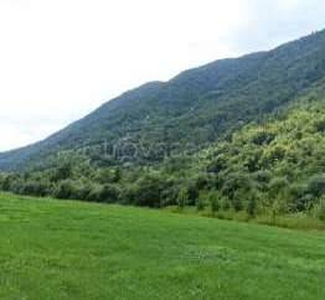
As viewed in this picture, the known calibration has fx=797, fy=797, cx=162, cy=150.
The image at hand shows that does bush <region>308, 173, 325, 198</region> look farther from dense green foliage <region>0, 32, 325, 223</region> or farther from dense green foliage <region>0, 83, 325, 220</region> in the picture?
→ dense green foliage <region>0, 32, 325, 223</region>

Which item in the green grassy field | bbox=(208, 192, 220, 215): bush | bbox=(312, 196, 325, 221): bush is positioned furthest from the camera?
bbox=(208, 192, 220, 215): bush

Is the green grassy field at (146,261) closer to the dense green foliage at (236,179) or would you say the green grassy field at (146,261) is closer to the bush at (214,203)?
the dense green foliage at (236,179)

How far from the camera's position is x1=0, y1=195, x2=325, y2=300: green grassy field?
2267 cm

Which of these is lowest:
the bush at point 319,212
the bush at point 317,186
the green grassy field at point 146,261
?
the green grassy field at point 146,261

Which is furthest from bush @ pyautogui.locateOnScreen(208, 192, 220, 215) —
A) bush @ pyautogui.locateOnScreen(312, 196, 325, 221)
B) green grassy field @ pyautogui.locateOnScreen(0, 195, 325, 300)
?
green grassy field @ pyautogui.locateOnScreen(0, 195, 325, 300)

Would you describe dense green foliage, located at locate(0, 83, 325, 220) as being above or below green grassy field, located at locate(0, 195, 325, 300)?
above

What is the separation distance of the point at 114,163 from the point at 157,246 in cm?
14943

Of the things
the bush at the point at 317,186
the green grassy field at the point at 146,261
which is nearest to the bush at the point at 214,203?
the bush at the point at 317,186

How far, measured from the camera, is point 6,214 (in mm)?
40375

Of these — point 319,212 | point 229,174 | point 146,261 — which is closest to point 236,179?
point 229,174

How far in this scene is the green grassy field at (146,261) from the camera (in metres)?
22.7

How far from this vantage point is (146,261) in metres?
A: 27.6

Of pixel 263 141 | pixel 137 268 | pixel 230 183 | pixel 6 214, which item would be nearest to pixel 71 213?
pixel 6 214

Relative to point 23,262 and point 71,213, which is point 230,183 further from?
point 23,262
